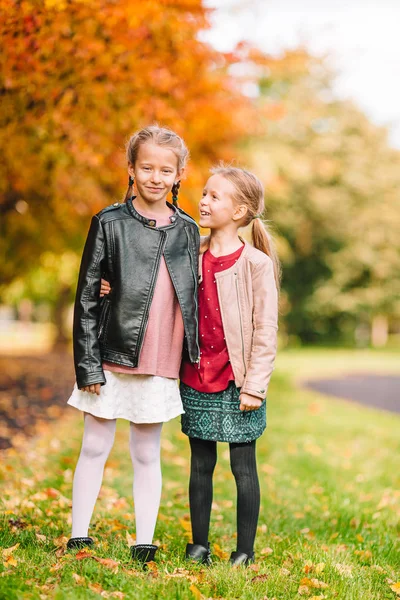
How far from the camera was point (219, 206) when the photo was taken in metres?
3.27

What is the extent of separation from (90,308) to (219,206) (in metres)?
0.78

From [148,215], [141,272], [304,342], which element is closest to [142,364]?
[141,272]

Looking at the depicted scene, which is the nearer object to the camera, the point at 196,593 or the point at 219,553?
the point at 196,593

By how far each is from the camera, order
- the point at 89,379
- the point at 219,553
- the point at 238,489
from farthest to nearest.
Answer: the point at 219,553 → the point at 238,489 → the point at 89,379

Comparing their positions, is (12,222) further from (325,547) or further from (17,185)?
(325,547)

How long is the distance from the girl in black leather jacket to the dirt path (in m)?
8.76

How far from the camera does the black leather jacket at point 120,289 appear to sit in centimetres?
301

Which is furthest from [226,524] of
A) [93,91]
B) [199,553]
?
[93,91]

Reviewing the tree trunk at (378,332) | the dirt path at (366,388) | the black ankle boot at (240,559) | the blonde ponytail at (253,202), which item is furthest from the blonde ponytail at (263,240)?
the tree trunk at (378,332)

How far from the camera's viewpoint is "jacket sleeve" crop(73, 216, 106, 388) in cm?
299

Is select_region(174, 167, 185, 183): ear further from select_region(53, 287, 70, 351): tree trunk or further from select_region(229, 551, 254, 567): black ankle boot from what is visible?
select_region(53, 287, 70, 351): tree trunk

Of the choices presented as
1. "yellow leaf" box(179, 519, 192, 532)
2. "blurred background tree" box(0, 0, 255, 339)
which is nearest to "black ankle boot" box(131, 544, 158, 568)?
"yellow leaf" box(179, 519, 192, 532)

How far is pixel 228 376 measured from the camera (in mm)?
3201

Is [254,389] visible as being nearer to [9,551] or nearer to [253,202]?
[253,202]
